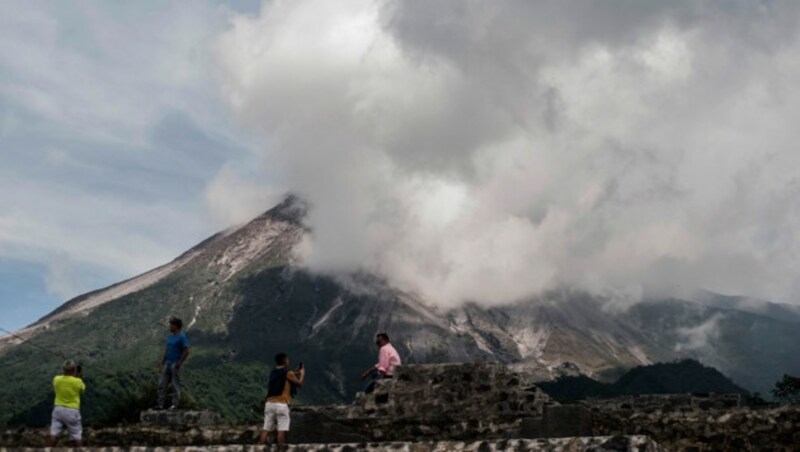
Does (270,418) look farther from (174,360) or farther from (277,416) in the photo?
(174,360)

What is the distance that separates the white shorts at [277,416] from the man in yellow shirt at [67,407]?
8.70 feet

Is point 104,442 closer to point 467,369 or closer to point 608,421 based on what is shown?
point 467,369

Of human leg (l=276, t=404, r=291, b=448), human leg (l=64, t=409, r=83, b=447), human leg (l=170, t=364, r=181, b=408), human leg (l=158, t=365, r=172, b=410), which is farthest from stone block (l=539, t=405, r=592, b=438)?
human leg (l=158, t=365, r=172, b=410)

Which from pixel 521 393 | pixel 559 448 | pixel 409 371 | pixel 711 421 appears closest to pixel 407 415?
pixel 409 371

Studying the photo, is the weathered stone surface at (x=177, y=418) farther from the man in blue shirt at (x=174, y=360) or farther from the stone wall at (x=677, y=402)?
the stone wall at (x=677, y=402)

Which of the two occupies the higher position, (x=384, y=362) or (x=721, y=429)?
(x=384, y=362)

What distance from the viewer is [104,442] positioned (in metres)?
14.4

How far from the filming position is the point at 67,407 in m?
→ 14.2

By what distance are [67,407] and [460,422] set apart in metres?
5.71

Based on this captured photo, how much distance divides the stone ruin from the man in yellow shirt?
0.29 m

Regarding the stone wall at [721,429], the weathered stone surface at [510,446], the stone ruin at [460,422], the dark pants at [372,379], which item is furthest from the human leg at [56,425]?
the stone wall at [721,429]

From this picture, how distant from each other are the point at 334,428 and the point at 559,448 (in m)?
5.15

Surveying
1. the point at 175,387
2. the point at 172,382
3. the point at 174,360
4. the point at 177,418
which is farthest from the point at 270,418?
the point at 172,382

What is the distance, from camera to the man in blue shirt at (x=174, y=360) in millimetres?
18031
